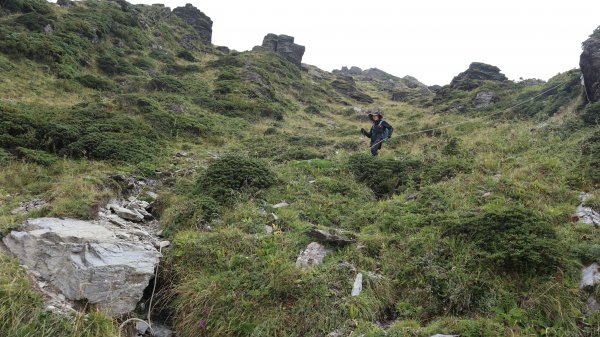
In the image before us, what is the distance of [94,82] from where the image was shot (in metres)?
19.2

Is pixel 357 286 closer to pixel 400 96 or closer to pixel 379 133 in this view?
pixel 379 133

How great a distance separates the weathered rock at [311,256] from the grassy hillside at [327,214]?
14cm

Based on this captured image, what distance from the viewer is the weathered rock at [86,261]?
4.88 m

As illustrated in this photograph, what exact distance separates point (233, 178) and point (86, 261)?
3811 mm

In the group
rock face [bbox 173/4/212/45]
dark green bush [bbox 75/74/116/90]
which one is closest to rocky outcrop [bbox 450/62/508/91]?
dark green bush [bbox 75/74/116/90]

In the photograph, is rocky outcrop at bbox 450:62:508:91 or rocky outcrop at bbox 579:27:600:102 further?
rocky outcrop at bbox 450:62:508:91

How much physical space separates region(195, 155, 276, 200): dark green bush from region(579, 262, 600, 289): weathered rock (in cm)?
596

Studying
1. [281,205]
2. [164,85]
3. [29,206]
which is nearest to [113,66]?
[164,85]

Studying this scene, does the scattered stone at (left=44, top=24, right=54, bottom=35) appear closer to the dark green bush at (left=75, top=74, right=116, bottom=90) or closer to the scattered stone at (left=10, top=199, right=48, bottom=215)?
the dark green bush at (left=75, top=74, right=116, bottom=90)

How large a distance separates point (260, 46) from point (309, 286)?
53667 mm

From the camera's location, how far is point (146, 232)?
6.62m

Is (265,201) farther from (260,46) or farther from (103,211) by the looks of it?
(260,46)

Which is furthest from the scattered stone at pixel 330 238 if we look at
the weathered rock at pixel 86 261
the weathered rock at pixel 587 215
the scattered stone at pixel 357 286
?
the weathered rock at pixel 587 215

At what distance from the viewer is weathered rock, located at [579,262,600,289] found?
450 centimetres
